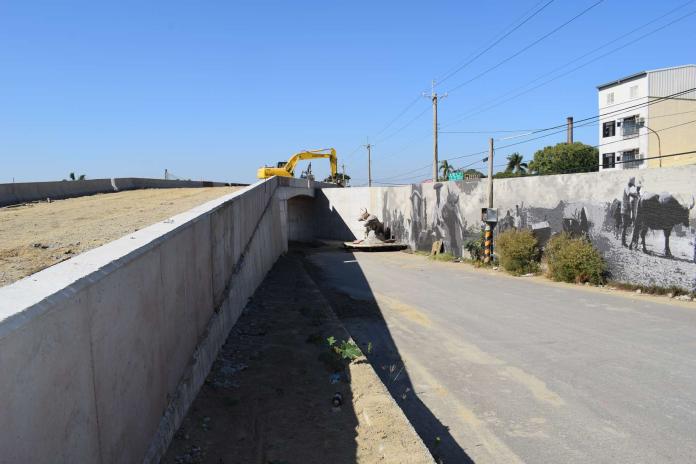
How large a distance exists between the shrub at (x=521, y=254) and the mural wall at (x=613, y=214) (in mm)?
396

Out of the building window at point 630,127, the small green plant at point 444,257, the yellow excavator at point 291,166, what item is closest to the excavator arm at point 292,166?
the yellow excavator at point 291,166


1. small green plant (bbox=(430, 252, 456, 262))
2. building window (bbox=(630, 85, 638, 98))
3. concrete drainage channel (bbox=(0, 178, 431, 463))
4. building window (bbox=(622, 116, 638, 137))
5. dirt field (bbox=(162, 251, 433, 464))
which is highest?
building window (bbox=(630, 85, 638, 98))

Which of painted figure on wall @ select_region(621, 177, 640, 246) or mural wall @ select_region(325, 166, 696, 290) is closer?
mural wall @ select_region(325, 166, 696, 290)

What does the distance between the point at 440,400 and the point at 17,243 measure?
21.2 feet

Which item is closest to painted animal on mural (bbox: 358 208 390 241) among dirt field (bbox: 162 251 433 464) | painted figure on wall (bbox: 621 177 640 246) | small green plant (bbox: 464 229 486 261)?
small green plant (bbox: 464 229 486 261)

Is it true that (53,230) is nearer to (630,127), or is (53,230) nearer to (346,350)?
(346,350)

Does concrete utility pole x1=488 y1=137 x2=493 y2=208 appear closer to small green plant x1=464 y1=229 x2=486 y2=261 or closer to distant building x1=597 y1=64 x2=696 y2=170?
small green plant x1=464 y1=229 x2=486 y2=261

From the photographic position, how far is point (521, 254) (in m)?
17.7

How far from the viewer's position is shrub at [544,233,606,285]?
15.0 m

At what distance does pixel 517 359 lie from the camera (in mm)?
7871

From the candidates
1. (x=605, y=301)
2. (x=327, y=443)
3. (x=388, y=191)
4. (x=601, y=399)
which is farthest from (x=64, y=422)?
(x=388, y=191)

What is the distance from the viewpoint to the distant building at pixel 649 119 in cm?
5003

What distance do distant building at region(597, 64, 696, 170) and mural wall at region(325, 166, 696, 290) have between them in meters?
28.4

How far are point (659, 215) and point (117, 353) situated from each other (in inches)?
545
